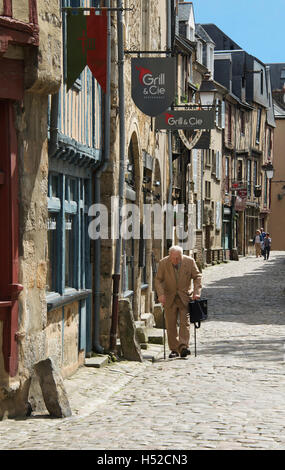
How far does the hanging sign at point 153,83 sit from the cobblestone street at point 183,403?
3634 millimetres

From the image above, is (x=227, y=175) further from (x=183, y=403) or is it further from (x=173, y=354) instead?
(x=183, y=403)

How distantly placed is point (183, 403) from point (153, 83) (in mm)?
6226

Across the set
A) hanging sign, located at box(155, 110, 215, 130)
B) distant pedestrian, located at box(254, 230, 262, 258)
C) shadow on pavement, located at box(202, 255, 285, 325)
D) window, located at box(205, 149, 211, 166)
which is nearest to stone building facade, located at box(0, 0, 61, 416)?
hanging sign, located at box(155, 110, 215, 130)

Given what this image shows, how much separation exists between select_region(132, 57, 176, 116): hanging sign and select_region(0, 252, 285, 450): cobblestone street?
3.63 meters

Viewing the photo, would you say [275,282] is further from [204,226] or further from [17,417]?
[17,417]

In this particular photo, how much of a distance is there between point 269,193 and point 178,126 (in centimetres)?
4257

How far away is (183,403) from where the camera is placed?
8664 mm

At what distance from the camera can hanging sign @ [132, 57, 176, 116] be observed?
13.6 metres

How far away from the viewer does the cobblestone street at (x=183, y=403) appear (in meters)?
6.63

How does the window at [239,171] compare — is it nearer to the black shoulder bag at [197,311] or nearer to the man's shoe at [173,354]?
the man's shoe at [173,354]

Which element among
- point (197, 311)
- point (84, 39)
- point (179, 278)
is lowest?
point (197, 311)

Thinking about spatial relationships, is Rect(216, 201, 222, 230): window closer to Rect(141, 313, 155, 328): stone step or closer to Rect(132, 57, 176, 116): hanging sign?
Rect(141, 313, 155, 328): stone step

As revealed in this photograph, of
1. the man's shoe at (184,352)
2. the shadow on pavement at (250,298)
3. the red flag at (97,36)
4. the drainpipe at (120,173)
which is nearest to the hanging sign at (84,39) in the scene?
the red flag at (97,36)

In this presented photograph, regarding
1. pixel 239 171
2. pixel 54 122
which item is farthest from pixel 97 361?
pixel 239 171
